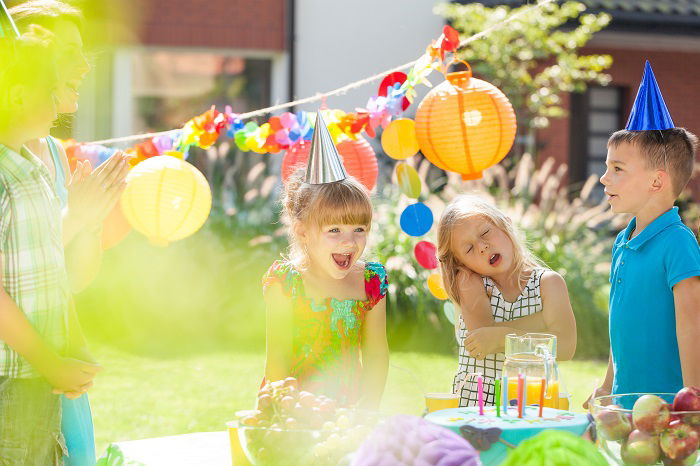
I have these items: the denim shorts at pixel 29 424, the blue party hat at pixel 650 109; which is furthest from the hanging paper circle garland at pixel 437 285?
the denim shorts at pixel 29 424

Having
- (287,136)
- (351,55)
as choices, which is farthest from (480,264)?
(351,55)

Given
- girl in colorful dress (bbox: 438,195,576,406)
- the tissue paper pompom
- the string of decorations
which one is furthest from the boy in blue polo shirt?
the tissue paper pompom

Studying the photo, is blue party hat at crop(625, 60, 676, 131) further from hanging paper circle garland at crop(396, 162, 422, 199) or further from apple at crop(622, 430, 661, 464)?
apple at crop(622, 430, 661, 464)

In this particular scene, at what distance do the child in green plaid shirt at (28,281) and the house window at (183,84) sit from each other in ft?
29.2

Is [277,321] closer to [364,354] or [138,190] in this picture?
[364,354]

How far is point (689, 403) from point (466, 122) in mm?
1664

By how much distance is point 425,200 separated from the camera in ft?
27.3

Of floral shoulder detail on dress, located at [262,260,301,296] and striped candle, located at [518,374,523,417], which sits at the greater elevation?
floral shoulder detail on dress, located at [262,260,301,296]

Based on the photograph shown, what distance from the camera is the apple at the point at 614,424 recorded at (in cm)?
179

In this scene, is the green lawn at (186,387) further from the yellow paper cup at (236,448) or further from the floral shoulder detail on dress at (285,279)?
the yellow paper cup at (236,448)

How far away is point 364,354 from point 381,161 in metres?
7.77

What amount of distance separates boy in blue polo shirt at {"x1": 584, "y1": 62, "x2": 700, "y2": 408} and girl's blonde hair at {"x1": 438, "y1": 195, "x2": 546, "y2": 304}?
335 millimetres

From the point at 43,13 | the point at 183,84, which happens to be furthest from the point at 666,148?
the point at 183,84

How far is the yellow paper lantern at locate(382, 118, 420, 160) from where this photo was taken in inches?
135
